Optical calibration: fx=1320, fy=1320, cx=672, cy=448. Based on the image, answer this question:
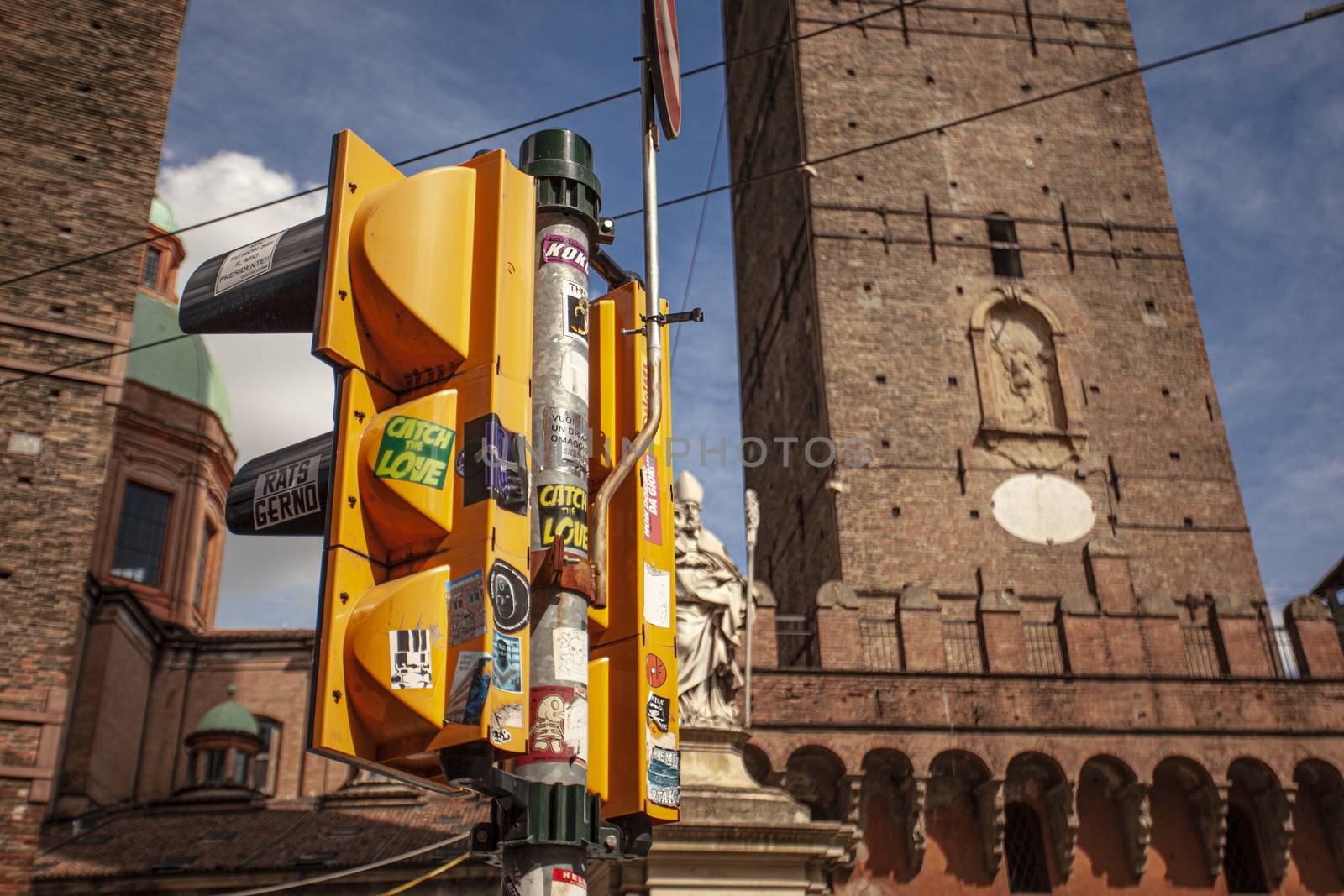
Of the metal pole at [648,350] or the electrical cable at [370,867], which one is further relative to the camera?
the electrical cable at [370,867]

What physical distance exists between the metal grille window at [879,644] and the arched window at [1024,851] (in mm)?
2555

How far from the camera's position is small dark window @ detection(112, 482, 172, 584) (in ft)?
97.0

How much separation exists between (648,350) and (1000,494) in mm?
20437

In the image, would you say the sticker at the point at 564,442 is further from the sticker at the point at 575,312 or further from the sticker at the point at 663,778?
the sticker at the point at 663,778

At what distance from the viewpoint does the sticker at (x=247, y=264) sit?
13.4 feet

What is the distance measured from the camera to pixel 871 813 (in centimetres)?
1756

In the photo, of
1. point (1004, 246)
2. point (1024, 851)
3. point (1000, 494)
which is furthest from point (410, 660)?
point (1004, 246)

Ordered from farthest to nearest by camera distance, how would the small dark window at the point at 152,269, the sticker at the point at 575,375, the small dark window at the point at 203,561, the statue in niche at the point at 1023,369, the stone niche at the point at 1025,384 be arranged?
the small dark window at the point at 152,269 → the small dark window at the point at 203,561 → the statue in niche at the point at 1023,369 → the stone niche at the point at 1025,384 → the sticker at the point at 575,375

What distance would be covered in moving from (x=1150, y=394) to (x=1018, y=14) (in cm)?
1025

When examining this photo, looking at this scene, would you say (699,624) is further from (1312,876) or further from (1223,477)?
(1223,477)

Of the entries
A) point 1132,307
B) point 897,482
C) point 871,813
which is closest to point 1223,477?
point 1132,307

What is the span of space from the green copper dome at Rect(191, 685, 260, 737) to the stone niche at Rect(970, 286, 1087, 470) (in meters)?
14.8

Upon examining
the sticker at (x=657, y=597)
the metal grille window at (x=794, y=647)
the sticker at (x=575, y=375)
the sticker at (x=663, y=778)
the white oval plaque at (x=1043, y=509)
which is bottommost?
the sticker at (x=663, y=778)

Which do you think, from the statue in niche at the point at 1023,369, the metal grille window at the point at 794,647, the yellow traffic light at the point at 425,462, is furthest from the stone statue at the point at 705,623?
the statue in niche at the point at 1023,369
